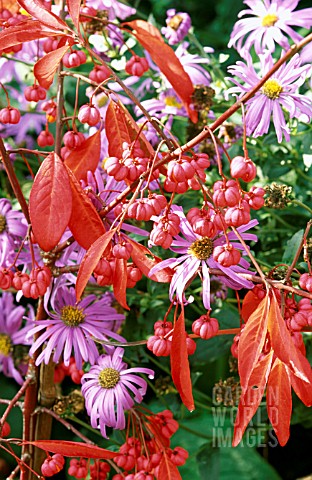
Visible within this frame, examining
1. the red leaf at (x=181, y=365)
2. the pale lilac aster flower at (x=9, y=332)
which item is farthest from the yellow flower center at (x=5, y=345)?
the red leaf at (x=181, y=365)

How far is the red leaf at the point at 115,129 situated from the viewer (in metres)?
0.53

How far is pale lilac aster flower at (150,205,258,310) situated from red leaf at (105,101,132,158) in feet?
0.20

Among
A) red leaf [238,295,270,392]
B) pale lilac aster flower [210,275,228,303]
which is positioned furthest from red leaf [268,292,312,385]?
pale lilac aster flower [210,275,228,303]

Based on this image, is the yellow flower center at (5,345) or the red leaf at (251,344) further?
the yellow flower center at (5,345)

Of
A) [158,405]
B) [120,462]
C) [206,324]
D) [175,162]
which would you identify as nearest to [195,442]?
[158,405]

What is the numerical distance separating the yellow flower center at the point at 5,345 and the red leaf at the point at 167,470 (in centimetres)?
31

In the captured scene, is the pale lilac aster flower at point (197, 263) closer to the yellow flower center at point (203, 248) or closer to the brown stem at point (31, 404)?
the yellow flower center at point (203, 248)

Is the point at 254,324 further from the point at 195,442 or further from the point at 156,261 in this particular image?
the point at 195,442

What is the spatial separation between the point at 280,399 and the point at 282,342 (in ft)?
0.23

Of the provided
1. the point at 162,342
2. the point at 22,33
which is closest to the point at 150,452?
the point at 162,342

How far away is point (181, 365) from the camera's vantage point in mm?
490

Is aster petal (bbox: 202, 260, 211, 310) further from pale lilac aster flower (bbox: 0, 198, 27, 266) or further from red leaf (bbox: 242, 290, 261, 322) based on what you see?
pale lilac aster flower (bbox: 0, 198, 27, 266)

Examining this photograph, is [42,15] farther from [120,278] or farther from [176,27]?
[176,27]

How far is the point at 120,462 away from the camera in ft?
2.02
